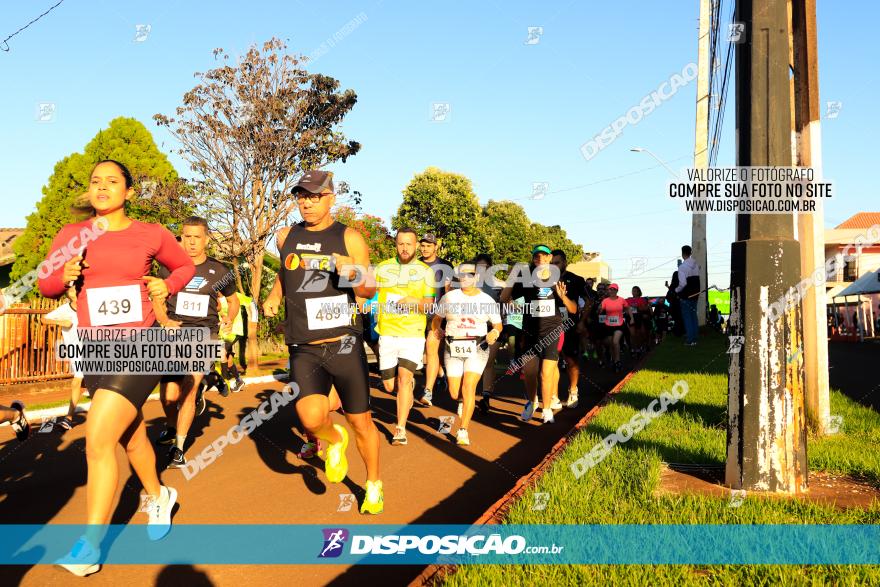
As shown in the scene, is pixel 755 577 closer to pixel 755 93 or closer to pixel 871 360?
pixel 755 93

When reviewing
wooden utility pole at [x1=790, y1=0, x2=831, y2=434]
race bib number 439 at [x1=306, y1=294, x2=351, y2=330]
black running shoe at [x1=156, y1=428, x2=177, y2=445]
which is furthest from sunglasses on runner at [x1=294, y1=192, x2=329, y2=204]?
wooden utility pole at [x1=790, y1=0, x2=831, y2=434]

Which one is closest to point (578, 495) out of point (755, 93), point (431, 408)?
point (755, 93)

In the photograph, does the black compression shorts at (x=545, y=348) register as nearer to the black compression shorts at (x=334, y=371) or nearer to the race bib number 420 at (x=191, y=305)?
the race bib number 420 at (x=191, y=305)

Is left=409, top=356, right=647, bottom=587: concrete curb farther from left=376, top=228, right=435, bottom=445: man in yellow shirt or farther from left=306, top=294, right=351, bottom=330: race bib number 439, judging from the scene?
left=376, top=228, right=435, bottom=445: man in yellow shirt

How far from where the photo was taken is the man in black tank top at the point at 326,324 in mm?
5375

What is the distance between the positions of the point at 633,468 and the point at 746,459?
0.91 m

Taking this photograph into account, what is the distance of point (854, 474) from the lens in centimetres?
529

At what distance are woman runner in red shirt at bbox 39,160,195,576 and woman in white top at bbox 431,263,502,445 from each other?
4.12 metres

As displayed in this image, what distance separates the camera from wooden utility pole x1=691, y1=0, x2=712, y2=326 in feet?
84.7

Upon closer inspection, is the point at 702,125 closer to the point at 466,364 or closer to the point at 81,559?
the point at 466,364

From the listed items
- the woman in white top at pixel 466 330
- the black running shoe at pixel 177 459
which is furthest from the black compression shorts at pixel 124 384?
the woman in white top at pixel 466 330

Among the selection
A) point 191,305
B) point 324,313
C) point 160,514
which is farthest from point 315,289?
point 191,305

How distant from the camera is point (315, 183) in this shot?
214 inches

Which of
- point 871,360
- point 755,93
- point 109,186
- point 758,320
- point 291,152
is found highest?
point 291,152
